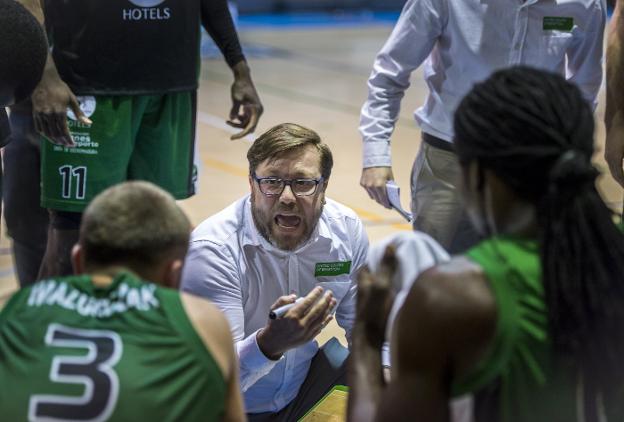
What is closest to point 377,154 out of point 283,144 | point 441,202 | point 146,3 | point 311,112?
point 441,202

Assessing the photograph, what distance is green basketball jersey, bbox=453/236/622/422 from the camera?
1.92m

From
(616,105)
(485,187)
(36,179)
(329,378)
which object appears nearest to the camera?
(485,187)

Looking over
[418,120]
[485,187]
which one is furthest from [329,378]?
[485,187]

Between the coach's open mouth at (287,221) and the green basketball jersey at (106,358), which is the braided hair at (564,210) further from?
the coach's open mouth at (287,221)

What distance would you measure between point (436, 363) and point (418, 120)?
209 centimetres

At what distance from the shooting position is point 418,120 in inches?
155

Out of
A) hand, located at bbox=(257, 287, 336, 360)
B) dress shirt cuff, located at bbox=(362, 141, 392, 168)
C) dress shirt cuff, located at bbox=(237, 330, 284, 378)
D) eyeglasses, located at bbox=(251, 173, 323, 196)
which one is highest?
dress shirt cuff, located at bbox=(362, 141, 392, 168)

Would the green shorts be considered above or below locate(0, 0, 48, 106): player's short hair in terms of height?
below

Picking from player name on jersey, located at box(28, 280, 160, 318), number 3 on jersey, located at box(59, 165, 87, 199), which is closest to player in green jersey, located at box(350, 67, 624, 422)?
player name on jersey, located at box(28, 280, 160, 318)

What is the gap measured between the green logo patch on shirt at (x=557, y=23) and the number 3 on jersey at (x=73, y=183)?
1.81 m

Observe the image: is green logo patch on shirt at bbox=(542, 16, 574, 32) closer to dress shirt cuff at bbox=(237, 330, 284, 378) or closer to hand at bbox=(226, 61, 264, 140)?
hand at bbox=(226, 61, 264, 140)

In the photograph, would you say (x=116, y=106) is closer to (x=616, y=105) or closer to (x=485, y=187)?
(x=616, y=105)

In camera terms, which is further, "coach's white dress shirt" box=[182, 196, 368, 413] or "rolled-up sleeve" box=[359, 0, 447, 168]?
"rolled-up sleeve" box=[359, 0, 447, 168]

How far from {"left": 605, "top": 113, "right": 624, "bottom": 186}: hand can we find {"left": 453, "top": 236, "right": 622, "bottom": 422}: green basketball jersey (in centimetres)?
202
